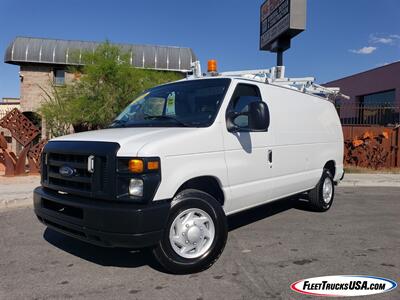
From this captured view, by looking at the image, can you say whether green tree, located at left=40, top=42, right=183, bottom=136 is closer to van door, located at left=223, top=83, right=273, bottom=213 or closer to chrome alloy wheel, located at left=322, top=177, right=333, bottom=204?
chrome alloy wheel, located at left=322, top=177, right=333, bottom=204

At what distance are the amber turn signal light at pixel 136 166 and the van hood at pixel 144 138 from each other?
65 mm

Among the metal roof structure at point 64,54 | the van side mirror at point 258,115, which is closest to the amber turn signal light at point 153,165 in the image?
the van side mirror at point 258,115

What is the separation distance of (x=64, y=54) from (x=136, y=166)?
1783 centimetres

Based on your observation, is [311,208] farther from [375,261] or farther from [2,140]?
[2,140]

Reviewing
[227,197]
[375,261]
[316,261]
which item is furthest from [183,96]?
[375,261]

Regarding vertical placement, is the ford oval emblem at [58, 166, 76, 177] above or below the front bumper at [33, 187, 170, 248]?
above

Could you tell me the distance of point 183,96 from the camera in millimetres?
4762

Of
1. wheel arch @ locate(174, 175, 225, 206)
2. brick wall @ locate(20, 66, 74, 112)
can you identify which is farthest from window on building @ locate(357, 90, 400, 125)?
brick wall @ locate(20, 66, 74, 112)

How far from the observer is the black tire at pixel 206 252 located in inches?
145

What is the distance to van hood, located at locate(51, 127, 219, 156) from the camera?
3500 millimetres

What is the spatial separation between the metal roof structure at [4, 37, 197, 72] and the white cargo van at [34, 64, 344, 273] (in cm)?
1452

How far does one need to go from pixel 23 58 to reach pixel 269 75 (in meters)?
16.6

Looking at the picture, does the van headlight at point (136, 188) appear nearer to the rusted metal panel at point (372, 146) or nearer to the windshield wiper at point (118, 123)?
the windshield wiper at point (118, 123)

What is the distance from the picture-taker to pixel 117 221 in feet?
11.1
